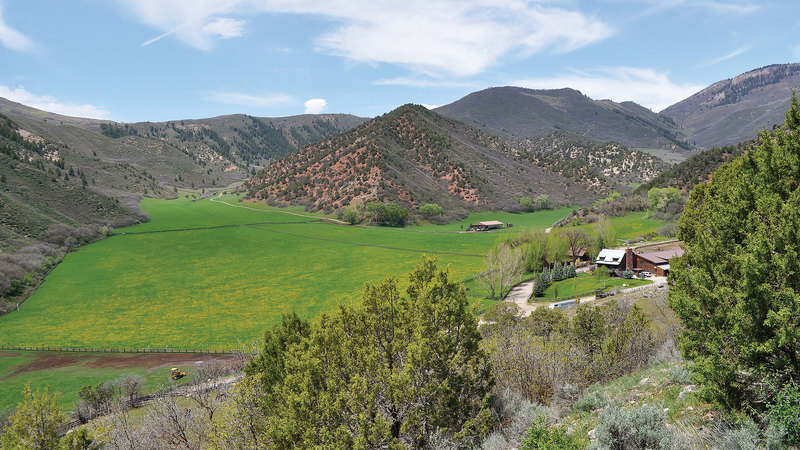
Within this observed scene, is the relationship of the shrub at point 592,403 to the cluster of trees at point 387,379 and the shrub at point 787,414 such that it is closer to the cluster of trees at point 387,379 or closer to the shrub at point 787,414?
the cluster of trees at point 387,379

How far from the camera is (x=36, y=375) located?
4716 centimetres

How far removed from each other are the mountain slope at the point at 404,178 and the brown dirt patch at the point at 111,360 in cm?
9779

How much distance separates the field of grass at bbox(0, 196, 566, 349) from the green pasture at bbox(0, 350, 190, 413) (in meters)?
3.60

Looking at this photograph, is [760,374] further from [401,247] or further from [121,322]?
[401,247]

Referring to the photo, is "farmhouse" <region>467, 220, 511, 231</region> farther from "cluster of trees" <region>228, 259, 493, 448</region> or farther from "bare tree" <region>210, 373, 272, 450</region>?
"cluster of trees" <region>228, 259, 493, 448</region>

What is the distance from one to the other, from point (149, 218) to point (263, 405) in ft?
471

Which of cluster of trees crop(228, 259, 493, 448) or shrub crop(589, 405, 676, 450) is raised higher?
shrub crop(589, 405, 676, 450)

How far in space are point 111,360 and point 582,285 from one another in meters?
69.5

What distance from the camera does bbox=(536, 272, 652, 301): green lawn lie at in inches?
2387

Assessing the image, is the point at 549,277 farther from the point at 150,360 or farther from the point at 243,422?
the point at 150,360

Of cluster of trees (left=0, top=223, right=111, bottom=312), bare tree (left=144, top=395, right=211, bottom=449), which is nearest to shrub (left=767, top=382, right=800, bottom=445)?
bare tree (left=144, top=395, right=211, bottom=449)

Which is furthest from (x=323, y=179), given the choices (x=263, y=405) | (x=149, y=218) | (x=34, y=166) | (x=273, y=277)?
(x=263, y=405)

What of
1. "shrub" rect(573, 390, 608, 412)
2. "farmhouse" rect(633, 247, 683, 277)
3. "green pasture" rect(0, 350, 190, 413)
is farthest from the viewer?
"farmhouse" rect(633, 247, 683, 277)

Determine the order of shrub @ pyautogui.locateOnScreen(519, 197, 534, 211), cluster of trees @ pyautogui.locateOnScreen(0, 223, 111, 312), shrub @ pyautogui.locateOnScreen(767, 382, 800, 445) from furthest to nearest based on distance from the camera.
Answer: shrub @ pyautogui.locateOnScreen(519, 197, 534, 211), cluster of trees @ pyautogui.locateOnScreen(0, 223, 111, 312), shrub @ pyautogui.locateOnScreen(767, 382, 800, 445)
